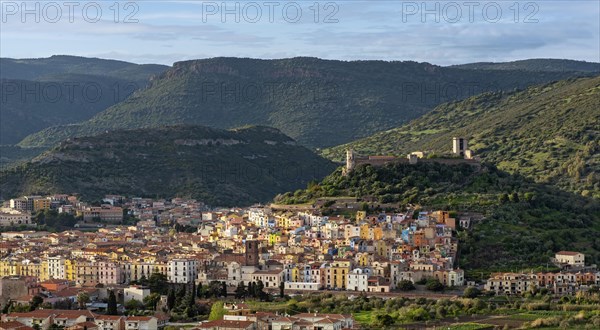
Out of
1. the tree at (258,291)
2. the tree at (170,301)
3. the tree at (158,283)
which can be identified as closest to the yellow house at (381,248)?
the tree at (258,291)

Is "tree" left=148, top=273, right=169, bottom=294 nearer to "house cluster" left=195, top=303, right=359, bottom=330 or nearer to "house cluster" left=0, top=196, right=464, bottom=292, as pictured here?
"house cluster" left=0, top=196, right=464, bottom=292

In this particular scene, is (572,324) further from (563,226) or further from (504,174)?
(504,174)

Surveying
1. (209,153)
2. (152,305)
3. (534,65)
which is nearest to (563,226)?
(152,305)

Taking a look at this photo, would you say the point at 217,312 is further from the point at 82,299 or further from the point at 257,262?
the point at 257,262

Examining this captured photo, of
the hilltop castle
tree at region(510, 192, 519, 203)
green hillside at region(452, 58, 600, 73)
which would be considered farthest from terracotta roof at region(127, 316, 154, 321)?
green hillside at region(452, 58, 600, 73)

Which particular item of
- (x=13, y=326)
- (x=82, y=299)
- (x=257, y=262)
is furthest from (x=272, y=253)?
(x=13, y=326)

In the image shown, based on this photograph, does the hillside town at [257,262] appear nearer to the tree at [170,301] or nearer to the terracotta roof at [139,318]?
the terracotta roof at [139,318]
